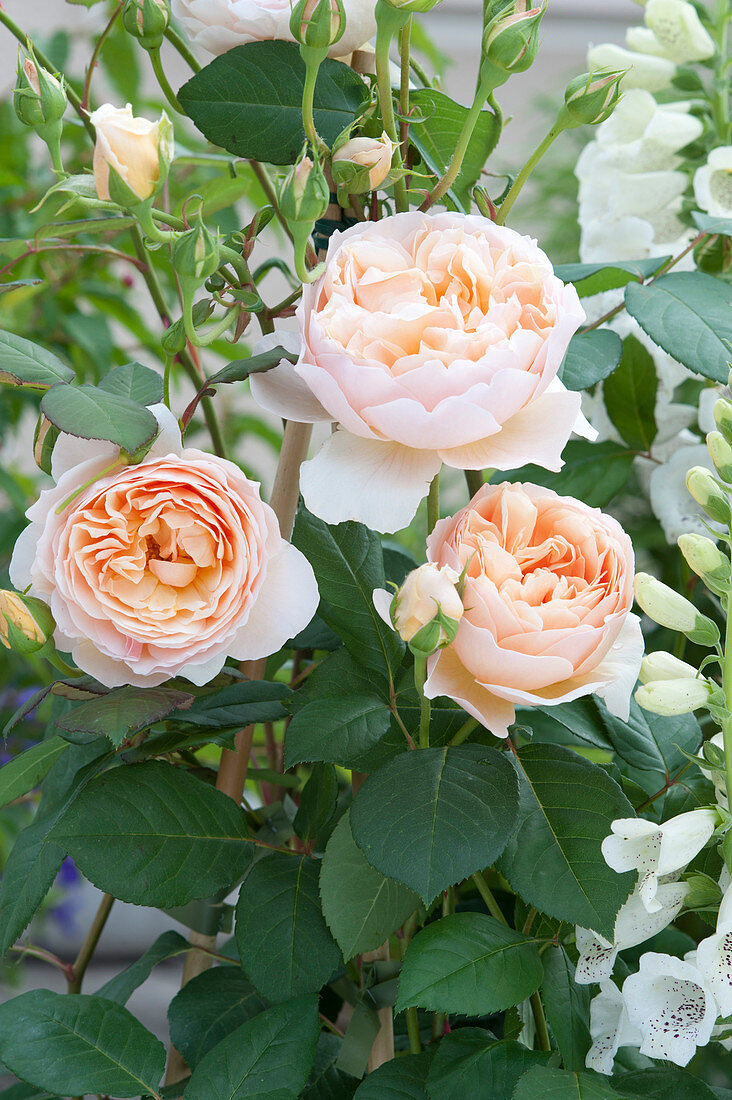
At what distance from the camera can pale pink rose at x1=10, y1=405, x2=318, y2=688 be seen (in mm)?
303

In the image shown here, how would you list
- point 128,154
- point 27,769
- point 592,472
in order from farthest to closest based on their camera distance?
point 592,472, point 27,769, point 128,154

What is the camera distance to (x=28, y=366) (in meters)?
0.33

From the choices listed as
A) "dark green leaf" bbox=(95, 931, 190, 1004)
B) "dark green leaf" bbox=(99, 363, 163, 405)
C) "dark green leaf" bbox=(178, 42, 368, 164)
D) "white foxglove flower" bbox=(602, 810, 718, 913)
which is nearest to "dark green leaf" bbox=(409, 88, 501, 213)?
"dark green leaf" bbox=(178, 42, 368, 164)

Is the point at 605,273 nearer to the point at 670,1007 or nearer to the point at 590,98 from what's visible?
the point at 590,98

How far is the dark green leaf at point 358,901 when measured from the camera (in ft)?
1.11

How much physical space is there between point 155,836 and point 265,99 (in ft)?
0.89

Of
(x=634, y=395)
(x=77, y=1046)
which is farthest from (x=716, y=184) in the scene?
(x=77, y=1046)

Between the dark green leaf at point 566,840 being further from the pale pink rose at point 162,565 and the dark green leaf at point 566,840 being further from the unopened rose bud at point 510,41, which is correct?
Answer: the unopened rose bud at point 510,41

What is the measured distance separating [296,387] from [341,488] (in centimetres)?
5

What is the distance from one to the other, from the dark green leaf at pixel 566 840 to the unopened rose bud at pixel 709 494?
0.10m

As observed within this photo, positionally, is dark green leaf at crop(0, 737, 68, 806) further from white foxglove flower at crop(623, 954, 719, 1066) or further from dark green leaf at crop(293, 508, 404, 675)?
white foxglove flower at crop(623, 954, 719, 1066)

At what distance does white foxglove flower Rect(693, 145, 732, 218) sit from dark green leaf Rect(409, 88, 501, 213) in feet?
0.74

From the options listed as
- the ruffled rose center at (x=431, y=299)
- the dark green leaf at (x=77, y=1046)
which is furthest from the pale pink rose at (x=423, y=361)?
the dark green leaf at (x=77, y=1046)

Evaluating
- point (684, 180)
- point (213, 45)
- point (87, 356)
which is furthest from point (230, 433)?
point (213, 45)
